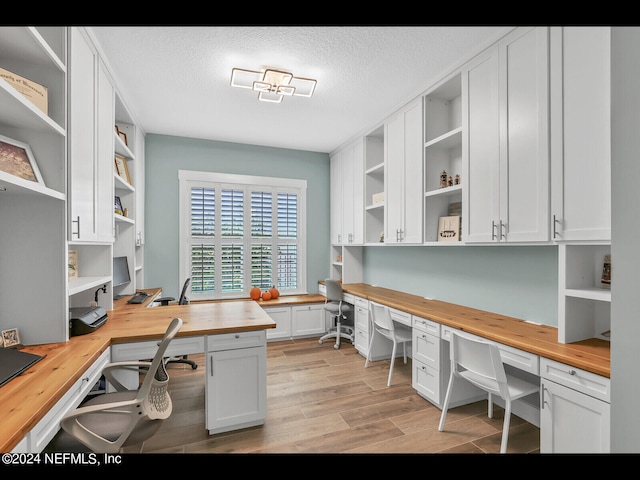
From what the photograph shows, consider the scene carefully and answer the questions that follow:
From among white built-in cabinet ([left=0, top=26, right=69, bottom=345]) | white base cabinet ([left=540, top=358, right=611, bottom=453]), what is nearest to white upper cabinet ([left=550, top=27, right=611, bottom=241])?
white base cabinet ([left=540, top=358, right=611, bottom=453])

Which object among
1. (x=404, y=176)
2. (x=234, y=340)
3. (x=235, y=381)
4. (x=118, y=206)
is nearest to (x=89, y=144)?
(x=118, y=206)

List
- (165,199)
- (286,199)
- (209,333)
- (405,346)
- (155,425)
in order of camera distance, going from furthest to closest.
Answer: (286,199) → (165,199) → (405,346) → (209,333) → (155,425)

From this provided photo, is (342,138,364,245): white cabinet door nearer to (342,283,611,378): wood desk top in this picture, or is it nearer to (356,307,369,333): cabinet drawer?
(356,307,369,333): cabinet drawer

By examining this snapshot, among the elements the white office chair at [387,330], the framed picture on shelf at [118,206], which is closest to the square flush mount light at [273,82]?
the framed picture on shelf at [118,206]

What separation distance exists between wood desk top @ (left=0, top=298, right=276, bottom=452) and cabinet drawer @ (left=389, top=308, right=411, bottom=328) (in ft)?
4.42

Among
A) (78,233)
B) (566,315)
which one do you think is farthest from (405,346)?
(78,233)

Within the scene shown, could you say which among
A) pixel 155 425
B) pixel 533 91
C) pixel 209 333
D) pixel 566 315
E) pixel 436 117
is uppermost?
pixel 436 117

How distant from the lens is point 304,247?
4.92 metres

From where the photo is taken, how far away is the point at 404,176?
3.29 m

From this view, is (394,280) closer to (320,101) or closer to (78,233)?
→ (320,101)

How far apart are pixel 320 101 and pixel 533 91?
188 cm

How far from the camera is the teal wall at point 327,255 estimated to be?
2.34 meters

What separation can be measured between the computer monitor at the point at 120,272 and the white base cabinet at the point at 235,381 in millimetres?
1618

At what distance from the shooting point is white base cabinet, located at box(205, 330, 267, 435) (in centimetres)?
209
